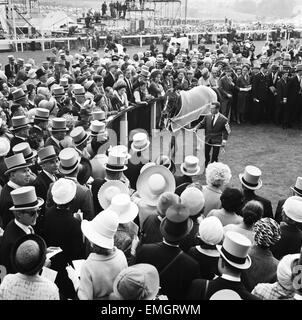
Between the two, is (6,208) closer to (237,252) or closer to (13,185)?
(13,185)

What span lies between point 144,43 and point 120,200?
29.8 metres

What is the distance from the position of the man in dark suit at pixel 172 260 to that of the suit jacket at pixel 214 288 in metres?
0.22

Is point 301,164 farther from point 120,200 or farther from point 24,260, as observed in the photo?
point 24,260

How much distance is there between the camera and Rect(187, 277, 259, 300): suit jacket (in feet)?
10.7

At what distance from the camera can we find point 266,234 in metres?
3.89

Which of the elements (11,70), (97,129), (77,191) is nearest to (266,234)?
(77,191)

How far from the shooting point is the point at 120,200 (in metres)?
4.45

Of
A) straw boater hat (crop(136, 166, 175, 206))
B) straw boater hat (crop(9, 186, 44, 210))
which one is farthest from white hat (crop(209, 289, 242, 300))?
straw boater hat (crop(9, 186, 44, 210))

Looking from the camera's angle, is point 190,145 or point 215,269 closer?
point 215,269

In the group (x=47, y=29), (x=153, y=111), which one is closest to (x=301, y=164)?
(x=153, y=111)

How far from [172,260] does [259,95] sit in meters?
10.2

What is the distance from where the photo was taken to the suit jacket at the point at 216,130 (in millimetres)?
8884

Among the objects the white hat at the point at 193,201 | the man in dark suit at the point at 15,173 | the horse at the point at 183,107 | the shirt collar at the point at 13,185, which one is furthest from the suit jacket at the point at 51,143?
the horse at the point at 183,107

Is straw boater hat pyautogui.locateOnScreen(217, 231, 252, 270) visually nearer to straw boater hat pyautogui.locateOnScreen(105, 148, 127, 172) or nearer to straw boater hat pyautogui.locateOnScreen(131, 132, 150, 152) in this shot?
straw boater hat pyautogui.locateOnScreen(105, 148, 127, 172)
